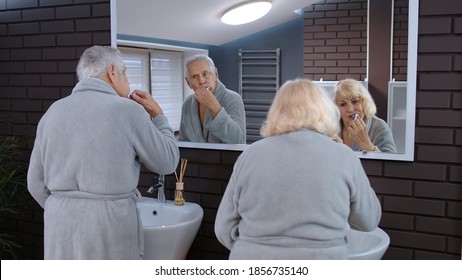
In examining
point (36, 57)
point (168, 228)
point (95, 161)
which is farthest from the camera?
point (36, 57)

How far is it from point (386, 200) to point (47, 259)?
1.37 m

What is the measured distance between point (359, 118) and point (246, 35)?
0.61m

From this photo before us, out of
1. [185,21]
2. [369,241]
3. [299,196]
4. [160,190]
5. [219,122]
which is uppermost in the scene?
[185,21]

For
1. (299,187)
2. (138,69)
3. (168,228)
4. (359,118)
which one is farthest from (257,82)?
(299,187)

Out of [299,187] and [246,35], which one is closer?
[299,187]

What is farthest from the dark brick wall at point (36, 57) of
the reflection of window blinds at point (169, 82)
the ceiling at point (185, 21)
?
the reflection of window blinds at point (169, 82)

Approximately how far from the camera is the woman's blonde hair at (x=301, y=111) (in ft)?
5.06

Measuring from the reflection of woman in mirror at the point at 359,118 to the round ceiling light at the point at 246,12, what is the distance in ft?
1.52

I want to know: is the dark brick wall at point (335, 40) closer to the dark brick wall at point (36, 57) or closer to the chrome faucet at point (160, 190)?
the chrome faucet at point (160, 190)

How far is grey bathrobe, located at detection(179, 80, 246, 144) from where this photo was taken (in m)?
2.31

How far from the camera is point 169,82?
2.41 metres

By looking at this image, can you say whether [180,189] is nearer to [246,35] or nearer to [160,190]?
[160,190]

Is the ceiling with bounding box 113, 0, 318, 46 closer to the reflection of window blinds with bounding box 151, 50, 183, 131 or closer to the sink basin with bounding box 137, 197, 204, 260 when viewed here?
the reflection of window blinds with bounding box 151, 50, 183, 131

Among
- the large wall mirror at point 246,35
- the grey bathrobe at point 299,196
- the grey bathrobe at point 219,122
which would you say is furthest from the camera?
the grey bathrobe at point 219,122
